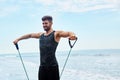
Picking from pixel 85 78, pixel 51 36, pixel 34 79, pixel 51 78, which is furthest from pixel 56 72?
pixel 85 78

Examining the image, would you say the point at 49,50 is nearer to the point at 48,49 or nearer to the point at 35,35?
the point at 48,49

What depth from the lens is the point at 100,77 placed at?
24.9m

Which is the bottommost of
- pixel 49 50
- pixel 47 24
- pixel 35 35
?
pixel 49 50

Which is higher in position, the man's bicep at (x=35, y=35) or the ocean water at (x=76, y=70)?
the man's bicep at (x=35, y=35)

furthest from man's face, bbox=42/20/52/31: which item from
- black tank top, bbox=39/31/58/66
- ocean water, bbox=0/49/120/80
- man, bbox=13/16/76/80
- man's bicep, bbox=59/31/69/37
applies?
ocean water, bbox=0/49/120/80

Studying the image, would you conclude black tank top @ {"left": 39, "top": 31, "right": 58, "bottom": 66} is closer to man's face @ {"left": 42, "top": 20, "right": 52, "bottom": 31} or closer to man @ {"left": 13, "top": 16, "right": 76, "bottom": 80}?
man @ {"left": 13, "top": 16, "right": 76, "bottom": 80}

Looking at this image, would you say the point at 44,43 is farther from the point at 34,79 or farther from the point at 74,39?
the point at 34,79

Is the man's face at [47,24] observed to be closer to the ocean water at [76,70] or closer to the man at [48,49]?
the man at [48,49]

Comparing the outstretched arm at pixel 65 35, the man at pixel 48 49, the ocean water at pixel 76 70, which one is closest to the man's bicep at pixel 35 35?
the man at pixel 48 49

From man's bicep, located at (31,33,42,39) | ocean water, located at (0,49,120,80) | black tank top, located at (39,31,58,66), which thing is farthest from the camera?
ocean water, located at (0,49,120,80)

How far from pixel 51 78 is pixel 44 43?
61 centimetres

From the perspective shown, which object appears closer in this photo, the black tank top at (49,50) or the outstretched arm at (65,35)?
the outstretched arm at (65,35)

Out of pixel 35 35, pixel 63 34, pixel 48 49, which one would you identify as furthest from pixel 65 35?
pixel 35 35

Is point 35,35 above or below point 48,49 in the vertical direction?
above
